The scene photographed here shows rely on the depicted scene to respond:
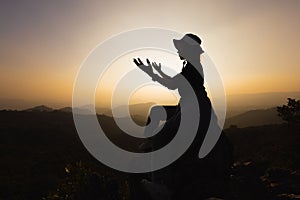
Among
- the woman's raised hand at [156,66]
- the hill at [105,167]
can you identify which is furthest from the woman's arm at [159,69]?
the hill at [105,167]

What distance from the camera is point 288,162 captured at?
23.0m

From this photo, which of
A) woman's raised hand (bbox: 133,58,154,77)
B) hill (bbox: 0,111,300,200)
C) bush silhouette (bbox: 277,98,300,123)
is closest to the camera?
woman's raised hand (bbox: 133,58,154,77)

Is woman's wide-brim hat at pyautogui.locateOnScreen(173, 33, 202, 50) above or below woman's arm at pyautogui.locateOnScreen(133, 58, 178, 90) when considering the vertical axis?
above

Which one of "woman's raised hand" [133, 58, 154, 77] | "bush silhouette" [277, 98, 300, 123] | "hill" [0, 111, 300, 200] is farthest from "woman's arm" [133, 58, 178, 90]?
"bush silhouette" [277, 98, 300, 123]

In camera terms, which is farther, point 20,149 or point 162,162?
point 20,149

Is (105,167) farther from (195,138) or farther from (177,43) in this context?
(177,43)

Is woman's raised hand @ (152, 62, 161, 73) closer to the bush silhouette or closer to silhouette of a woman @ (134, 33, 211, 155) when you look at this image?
silhouette of a woman @ (134, 33, 211, 155)

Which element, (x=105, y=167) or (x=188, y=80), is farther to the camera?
(x=105, y=167)

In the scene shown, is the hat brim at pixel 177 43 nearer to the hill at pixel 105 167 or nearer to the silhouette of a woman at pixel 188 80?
the silhouette of a woman at pixel 188 80

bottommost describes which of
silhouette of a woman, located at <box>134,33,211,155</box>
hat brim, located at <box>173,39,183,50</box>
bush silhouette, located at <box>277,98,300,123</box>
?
bush silhouette, located at <box>277,98,300,123</box>

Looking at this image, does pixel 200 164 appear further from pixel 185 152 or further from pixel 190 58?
pixel 190 58

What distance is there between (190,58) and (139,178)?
3763 mm

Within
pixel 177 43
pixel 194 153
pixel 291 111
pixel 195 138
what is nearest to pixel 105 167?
pixel 291 111

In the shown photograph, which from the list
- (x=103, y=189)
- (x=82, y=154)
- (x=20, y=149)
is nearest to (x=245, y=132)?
(x=82, y=154)
